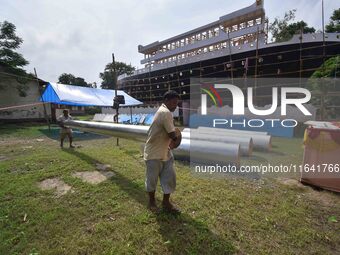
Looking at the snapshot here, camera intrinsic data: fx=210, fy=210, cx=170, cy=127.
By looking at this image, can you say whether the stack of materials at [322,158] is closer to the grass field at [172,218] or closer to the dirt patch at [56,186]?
the grass field at [172,218]

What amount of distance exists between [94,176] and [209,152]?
2991mm

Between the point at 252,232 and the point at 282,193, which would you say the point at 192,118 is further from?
the point at 252,232

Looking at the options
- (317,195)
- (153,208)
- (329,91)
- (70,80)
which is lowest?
(317,195)

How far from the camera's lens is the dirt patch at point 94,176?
4828 mm

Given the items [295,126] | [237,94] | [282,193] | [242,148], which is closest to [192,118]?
[237,94]

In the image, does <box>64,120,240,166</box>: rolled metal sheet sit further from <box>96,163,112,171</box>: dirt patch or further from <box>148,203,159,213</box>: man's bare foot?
<box>148,203,159,213</box>: man's bare foot

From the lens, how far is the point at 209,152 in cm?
565

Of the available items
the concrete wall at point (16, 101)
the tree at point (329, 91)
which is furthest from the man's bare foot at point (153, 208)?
the concrete wall at point (16, 101)

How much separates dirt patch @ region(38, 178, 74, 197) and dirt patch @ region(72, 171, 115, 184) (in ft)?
1.41

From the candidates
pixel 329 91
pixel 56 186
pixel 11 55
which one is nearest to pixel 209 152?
pixel 56 186

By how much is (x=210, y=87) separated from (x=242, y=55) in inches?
140

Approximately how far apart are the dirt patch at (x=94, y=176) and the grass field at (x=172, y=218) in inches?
7.0

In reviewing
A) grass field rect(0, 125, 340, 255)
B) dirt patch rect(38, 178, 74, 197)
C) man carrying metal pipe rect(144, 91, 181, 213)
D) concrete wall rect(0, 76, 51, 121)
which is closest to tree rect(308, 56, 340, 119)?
grass field rect(0, 125, 340, 255)

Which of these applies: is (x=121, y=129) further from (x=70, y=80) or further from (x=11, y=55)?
(x=70, y=80)
